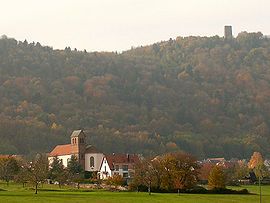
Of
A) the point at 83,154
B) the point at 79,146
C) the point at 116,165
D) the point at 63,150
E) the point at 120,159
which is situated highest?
the point at 79,146

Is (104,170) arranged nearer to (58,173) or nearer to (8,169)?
(58,173)

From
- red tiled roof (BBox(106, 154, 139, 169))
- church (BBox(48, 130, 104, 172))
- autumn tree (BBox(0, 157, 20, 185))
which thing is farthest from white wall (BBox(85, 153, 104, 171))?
autumn tree (BBox(0, 157, 20, 185))

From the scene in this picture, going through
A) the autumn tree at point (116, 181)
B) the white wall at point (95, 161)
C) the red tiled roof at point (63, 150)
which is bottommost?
the autumn tree at point (116, 181)

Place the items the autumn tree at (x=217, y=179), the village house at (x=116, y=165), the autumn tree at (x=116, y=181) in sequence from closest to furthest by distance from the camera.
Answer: the autumn tree at (x=217, y=179) < the autumn tree at (x=116, y=181) < the village house at (x=116, y=165)

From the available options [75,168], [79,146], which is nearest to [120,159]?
[75,168]

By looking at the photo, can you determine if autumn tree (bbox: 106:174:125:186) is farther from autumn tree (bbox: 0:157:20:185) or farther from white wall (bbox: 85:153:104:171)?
white wall (bbox: 85:153:104:171)

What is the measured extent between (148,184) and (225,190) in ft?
31.6

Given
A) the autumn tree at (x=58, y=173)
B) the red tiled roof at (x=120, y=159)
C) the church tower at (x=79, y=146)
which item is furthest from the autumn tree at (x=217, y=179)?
the church tower at (x=79, y=146)

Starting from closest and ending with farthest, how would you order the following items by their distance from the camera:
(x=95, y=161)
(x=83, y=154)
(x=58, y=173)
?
(x=58, y=173) → (x=95, y=161) → (x=83, y=154)

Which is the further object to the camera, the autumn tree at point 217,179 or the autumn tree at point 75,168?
the autumn tree at point 75,168

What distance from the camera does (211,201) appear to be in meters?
60.6

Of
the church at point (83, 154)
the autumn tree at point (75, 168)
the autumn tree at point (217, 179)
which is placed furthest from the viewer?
the church at point (83, 154)

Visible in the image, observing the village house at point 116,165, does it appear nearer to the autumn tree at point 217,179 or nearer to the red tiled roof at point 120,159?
the red tiled roof at point 120,159

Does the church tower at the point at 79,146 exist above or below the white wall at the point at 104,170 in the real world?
above
